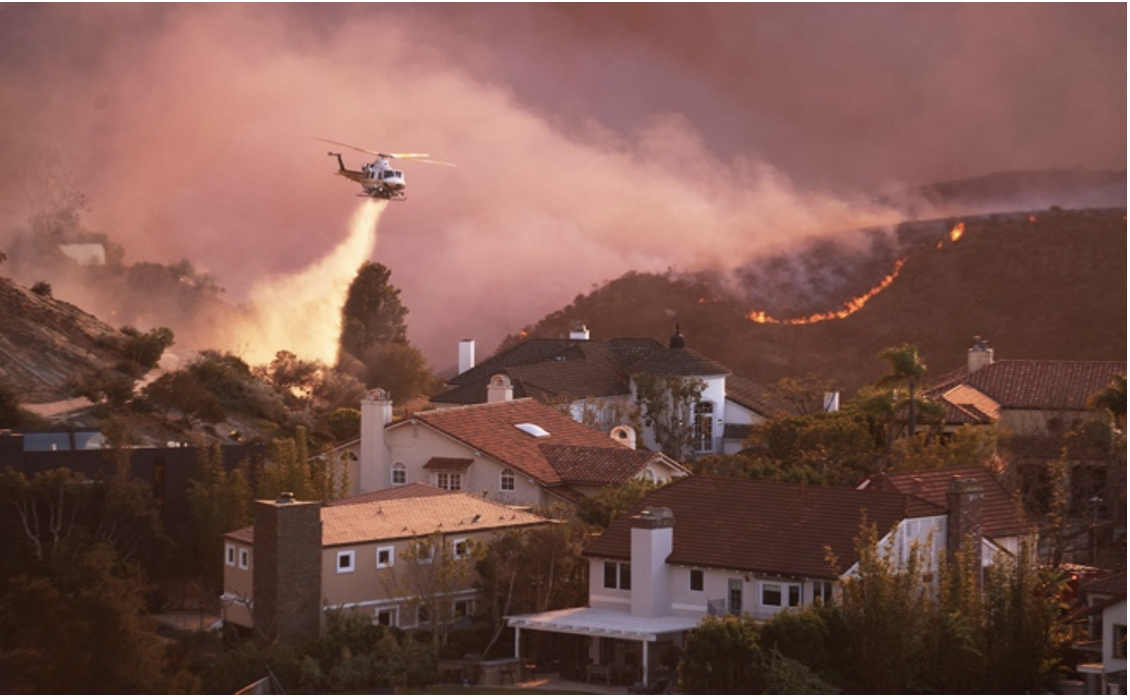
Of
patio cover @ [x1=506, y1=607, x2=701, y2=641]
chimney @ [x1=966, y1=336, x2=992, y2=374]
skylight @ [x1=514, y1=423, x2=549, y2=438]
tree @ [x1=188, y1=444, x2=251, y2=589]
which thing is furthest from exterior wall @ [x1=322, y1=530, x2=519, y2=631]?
chimney @ [x1=966, y1=336, x2=992, y2=374]

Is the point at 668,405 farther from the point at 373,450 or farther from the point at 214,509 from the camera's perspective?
the point at 214,509

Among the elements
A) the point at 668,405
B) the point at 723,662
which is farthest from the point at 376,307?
the point at 723,662

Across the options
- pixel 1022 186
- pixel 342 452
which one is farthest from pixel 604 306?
pixel 342 452

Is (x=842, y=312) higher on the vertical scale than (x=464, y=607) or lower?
higher

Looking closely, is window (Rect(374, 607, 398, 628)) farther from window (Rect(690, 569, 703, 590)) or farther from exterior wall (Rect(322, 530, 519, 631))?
window (Rect(690, 569, 703, 590))

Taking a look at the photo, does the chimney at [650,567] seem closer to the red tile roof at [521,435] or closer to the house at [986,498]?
the house at [986,498]

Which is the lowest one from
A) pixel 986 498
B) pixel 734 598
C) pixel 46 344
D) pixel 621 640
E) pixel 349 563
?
pixel 621 640

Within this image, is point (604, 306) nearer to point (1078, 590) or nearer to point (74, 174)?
point (74, 174)

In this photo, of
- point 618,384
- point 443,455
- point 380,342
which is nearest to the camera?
point 443,455
